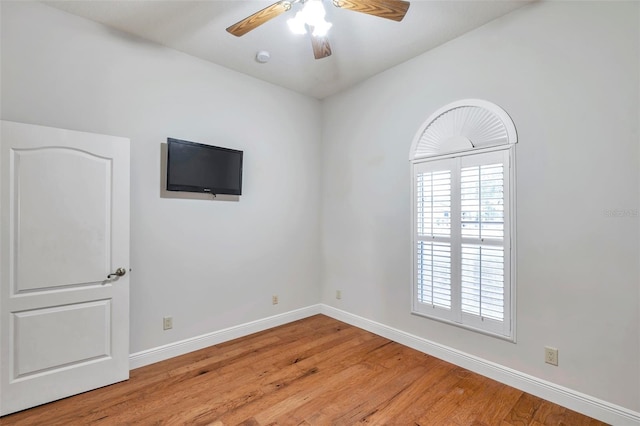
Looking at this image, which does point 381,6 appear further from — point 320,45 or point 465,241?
point 465,241

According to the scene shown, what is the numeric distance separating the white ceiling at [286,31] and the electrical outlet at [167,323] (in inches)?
102

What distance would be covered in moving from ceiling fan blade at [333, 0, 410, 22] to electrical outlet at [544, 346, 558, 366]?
2.53m

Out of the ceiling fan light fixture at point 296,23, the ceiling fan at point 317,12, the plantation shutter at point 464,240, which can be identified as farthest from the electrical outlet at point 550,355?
the ceiling fan light fixture at point 296,23

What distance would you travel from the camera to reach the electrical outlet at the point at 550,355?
218 cm

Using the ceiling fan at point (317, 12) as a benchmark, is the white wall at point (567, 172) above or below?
below

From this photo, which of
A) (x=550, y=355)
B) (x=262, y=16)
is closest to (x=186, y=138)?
(x=262, y=16)

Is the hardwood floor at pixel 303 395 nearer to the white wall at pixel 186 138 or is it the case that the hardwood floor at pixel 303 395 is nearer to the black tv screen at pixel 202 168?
the white wall at pixel 186 138

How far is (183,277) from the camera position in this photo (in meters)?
2.96

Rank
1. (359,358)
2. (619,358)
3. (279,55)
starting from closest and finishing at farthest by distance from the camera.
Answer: (619,358) → (359,358) → (279,55)

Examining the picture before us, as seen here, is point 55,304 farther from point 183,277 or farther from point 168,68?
point 168,68

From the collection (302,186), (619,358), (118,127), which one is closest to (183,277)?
(118,127)

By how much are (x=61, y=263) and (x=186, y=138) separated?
1.48 m

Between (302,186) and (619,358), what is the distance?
326 centimetres

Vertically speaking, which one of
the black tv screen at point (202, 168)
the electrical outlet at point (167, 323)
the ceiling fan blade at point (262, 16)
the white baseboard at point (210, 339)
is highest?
the ceiling fan blade at point (262, 16)
